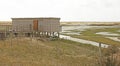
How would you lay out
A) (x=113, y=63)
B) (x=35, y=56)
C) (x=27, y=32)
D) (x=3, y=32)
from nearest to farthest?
(x=113, y=63) < (x=35, y=56) < (x=3, y=32) < (x=27, y=32)

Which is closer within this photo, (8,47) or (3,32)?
(8,47)

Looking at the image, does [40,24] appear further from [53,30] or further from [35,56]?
[35,56]

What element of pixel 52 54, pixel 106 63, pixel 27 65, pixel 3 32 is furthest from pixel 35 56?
pixel 3 32

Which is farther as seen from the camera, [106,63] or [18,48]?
[18,48]

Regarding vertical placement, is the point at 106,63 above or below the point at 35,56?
above

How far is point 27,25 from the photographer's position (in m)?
49.6

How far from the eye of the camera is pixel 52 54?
2934 centimetres

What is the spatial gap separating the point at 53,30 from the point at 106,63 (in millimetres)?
34216

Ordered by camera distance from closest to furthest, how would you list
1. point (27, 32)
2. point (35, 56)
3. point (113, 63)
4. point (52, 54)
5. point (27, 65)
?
point (113, 63) < point (27, 65) < point (35, 56) < point (52, 54) < point (27, 32)

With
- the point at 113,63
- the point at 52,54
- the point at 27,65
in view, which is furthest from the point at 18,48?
the point at 113,63

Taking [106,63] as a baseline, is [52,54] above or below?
below

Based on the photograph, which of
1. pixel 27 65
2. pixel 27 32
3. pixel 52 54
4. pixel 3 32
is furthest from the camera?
pixel 27 32

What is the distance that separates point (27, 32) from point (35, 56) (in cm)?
2161

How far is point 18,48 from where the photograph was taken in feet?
99.8
